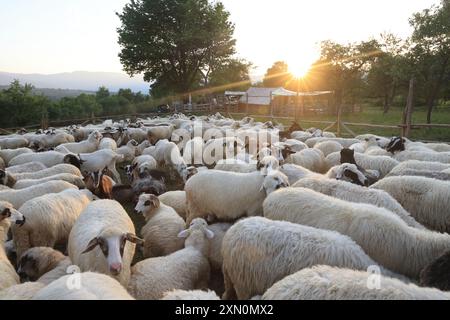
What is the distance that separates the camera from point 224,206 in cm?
623

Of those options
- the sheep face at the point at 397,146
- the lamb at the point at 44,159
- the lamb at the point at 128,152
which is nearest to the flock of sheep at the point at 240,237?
the sheep face at the point at 397,146

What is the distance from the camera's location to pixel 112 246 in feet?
12.9

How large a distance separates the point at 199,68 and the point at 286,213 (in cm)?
3824

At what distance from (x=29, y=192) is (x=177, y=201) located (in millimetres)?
2868

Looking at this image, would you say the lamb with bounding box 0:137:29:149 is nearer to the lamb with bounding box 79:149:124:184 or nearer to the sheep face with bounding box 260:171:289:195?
the lamb with bounding box 79:149:124:184

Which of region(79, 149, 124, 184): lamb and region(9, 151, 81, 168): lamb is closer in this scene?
region(79, 149, 124, 184): lamb

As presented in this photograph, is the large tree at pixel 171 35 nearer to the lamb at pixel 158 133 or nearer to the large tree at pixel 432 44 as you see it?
the large tree at pixel 432 44

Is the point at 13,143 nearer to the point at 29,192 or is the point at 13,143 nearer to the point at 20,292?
the point at 29,192

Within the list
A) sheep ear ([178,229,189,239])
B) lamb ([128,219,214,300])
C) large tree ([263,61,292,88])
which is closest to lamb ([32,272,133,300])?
lamb ([128,219,214,300])

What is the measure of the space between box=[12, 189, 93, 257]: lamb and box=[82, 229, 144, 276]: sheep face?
1754mm

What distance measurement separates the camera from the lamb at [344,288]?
254 centimetres

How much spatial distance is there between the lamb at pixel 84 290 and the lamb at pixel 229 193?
3.24m

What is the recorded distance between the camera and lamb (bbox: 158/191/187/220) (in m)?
7.26
